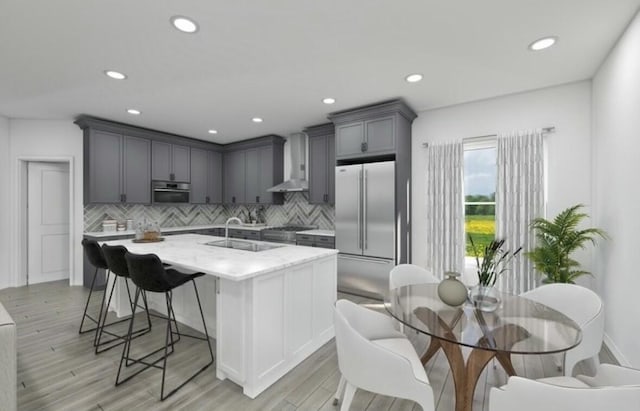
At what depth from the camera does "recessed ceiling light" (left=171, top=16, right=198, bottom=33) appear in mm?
2008

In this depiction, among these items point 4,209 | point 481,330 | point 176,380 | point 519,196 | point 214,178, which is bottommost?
point 176,380

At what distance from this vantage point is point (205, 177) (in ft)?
19.7

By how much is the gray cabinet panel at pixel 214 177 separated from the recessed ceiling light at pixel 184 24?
4.19m

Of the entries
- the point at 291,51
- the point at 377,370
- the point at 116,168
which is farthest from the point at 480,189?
the point at 116,168

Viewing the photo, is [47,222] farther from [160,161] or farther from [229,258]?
[229,258]

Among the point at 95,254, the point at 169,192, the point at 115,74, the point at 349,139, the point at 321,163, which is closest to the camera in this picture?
the point at 95,254

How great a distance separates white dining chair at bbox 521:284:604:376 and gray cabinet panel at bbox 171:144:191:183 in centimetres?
570

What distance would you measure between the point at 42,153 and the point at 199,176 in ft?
7.85

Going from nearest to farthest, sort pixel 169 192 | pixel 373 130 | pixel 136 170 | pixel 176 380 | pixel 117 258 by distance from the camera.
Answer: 1. pixel 176 380
2. pixel 117 258
3. pixel 373 130
4. pixel 136 170
5. pixel 169 192

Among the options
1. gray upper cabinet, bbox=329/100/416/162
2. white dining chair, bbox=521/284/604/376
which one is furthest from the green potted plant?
gray upper cabinet, bbox=329/100/416/162

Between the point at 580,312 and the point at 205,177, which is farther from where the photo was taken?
the point at 205,177

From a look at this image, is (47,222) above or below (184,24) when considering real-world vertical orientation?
below

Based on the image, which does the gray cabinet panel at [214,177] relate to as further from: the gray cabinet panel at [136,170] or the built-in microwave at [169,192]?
the gray cabinet panel at [136,170]

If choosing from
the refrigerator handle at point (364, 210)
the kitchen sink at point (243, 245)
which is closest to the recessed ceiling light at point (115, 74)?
the kitchen sink at point (243, 245)
